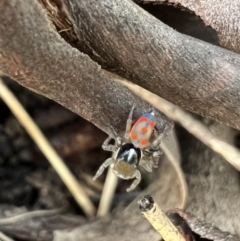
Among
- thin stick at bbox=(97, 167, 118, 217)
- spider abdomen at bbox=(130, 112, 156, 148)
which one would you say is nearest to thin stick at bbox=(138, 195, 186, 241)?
spider abdomen at bbox=(130, 112, 156, 148)

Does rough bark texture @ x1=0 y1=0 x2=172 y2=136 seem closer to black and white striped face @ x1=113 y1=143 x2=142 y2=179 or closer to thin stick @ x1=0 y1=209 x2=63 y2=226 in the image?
black and white striped face @ x1=113 y1=143 x2=142 y2=179

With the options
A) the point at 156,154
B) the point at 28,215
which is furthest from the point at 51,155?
the point at 156,154

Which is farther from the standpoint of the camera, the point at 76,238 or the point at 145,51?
the point at 76,238

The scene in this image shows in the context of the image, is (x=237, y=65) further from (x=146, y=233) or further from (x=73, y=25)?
(x=146, y=233)

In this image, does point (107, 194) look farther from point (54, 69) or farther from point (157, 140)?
point (54, 69)

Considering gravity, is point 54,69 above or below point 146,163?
above

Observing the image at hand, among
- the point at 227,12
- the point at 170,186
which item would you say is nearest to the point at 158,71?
the point at 227,12

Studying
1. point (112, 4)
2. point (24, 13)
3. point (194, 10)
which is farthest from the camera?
point (194, 10)
